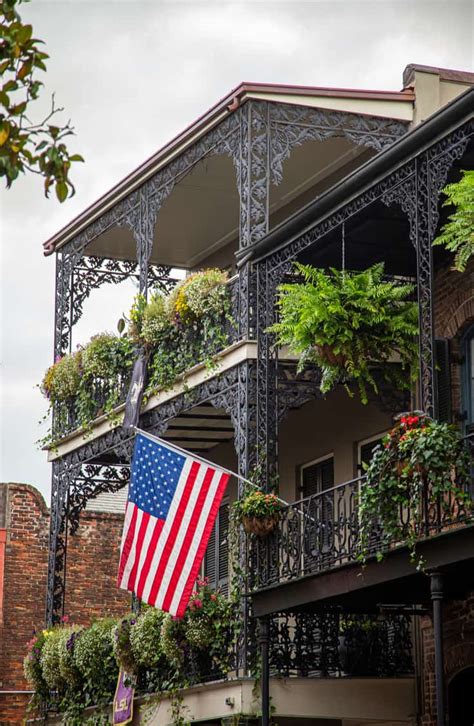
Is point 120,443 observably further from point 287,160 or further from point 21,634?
point 21,634

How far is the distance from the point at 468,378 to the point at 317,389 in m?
1.86

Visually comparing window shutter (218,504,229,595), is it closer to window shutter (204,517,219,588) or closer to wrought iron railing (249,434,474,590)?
window shutter (204,517,219,588)

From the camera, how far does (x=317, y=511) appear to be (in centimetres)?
1608

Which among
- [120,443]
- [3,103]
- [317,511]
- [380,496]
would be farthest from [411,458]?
[120,443]

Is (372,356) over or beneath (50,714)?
over

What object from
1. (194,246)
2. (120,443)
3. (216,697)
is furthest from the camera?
(194,246)

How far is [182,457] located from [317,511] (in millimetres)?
2166

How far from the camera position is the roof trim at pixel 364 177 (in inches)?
Result: 554

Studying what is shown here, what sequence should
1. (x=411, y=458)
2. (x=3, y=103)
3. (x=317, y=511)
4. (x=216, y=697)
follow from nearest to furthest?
(x=3, y=103) → (x=411, y=458) → (x=317, y=511) → (x=216, y=697)

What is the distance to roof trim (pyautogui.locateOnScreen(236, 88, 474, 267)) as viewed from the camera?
46.2 feet

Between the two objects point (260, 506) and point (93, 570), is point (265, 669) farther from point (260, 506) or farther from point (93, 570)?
point (93, 570)

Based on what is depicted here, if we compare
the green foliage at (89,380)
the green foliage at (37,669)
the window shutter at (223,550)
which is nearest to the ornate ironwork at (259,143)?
the green foliage at (89,380)

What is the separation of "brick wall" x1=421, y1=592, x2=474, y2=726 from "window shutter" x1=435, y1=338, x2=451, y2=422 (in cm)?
215

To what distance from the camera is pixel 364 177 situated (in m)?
15.8
